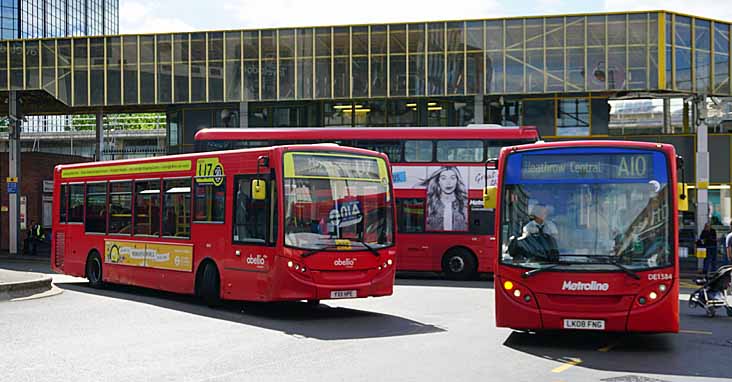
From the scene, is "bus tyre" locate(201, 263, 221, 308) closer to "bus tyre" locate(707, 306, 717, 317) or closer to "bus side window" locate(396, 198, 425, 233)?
"bus tyre" locate(707, 306, 717, 317)

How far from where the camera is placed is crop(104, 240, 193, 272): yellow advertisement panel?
59.1 ft

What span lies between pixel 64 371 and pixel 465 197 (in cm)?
1551

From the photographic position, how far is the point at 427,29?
38.7m

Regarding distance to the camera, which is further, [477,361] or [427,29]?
[427,29]

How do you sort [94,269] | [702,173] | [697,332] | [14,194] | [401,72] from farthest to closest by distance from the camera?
[14,194] → [401,72] → [702,173] → [94,269] → [697,332]

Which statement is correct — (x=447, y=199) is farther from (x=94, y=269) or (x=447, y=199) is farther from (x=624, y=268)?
(x=624, y=268)

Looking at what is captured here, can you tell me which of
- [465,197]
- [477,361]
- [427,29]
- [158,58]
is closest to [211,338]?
[477,361]

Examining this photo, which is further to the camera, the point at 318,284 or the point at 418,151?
the point at 418,151

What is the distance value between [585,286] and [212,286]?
761cm

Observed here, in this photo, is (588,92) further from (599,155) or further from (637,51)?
(599,155)

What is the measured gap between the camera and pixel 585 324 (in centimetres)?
1188

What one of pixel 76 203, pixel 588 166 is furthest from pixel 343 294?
pixel 76 203

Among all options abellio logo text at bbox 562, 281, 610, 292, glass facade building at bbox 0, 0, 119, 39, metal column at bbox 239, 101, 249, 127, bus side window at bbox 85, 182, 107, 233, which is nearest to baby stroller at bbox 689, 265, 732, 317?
abellio logo text at bbox 562, 281, 610, 292

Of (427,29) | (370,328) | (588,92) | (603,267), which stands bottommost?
(370,328)
